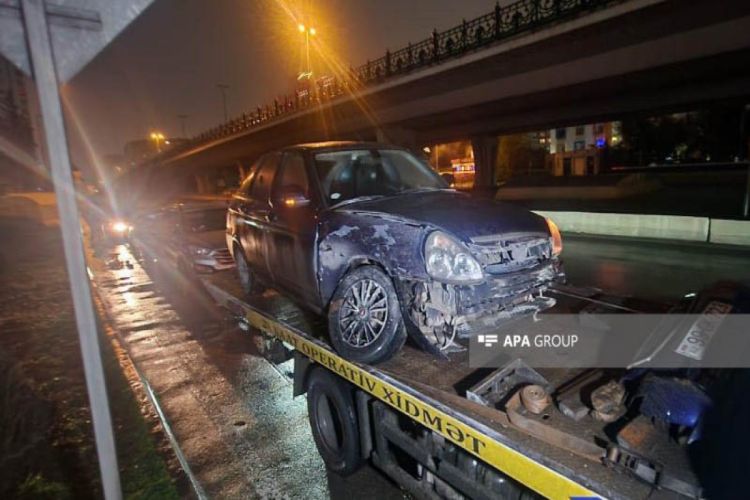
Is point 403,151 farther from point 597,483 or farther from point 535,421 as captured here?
point 597,483

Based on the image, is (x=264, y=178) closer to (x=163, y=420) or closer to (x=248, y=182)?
(x=248, y=182)

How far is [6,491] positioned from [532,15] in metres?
18.0

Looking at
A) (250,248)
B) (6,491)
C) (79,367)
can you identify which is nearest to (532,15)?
(250,248)

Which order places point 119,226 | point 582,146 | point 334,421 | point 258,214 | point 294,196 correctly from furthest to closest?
point 582,146
point 119,226
point 258,214
point 294,196
point 334,421

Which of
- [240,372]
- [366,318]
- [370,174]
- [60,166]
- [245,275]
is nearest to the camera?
[60,166]

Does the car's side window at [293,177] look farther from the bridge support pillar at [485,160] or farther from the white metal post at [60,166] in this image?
the bridge support pillar at [485,160]

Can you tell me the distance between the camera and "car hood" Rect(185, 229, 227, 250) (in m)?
7.59

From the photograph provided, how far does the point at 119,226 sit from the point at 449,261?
14545 mm

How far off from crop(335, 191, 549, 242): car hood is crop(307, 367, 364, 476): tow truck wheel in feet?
4.52

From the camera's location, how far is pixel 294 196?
3.77 m

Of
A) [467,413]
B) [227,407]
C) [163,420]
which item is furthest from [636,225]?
[163,420]

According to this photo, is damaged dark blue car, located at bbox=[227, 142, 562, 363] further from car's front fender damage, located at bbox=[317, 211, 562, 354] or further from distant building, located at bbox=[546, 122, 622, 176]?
distant building, located at bbox=[546, 122, 622, 176]

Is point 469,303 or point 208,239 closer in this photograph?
point 469,303

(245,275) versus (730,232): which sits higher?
(245,275)
